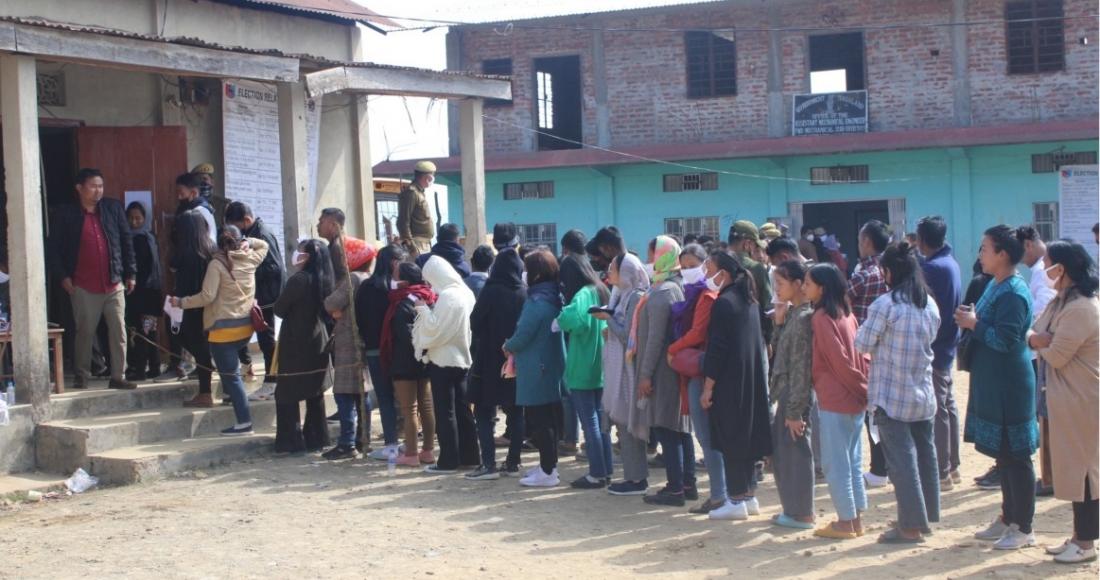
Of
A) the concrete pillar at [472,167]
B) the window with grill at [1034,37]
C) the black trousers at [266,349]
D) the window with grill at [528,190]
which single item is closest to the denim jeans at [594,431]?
the black trousers at [266,349]

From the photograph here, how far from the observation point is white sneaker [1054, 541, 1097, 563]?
240 inches

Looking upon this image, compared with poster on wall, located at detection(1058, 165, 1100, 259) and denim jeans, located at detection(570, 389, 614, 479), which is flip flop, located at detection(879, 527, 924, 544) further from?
poster on wall, located at detection(1058, 165, 1100, 259)

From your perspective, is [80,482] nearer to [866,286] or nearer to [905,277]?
[866,286]

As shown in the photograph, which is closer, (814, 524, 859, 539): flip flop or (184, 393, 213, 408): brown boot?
(814, 524, 859, 539): flip flop

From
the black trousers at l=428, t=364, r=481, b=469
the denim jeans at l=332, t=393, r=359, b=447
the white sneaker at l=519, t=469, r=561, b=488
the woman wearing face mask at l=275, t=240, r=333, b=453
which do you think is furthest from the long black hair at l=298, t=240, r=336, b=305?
the white sneaker at l=519, t=469, r=561, b=488

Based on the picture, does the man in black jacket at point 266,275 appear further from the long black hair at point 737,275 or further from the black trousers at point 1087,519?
the black trousers at point 1087,519

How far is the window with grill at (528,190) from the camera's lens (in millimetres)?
24250

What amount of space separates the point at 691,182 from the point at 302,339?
15.1 meters

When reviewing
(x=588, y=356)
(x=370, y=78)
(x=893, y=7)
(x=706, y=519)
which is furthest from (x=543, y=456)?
(x=893, y=7)

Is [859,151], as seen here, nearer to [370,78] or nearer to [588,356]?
[370,78]

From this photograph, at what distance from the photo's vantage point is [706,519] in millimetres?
7434

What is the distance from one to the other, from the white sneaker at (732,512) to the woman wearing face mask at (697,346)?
0.32ft

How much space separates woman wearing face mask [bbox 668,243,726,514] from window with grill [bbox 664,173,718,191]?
15897 millimetres

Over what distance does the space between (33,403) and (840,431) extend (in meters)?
5.75
